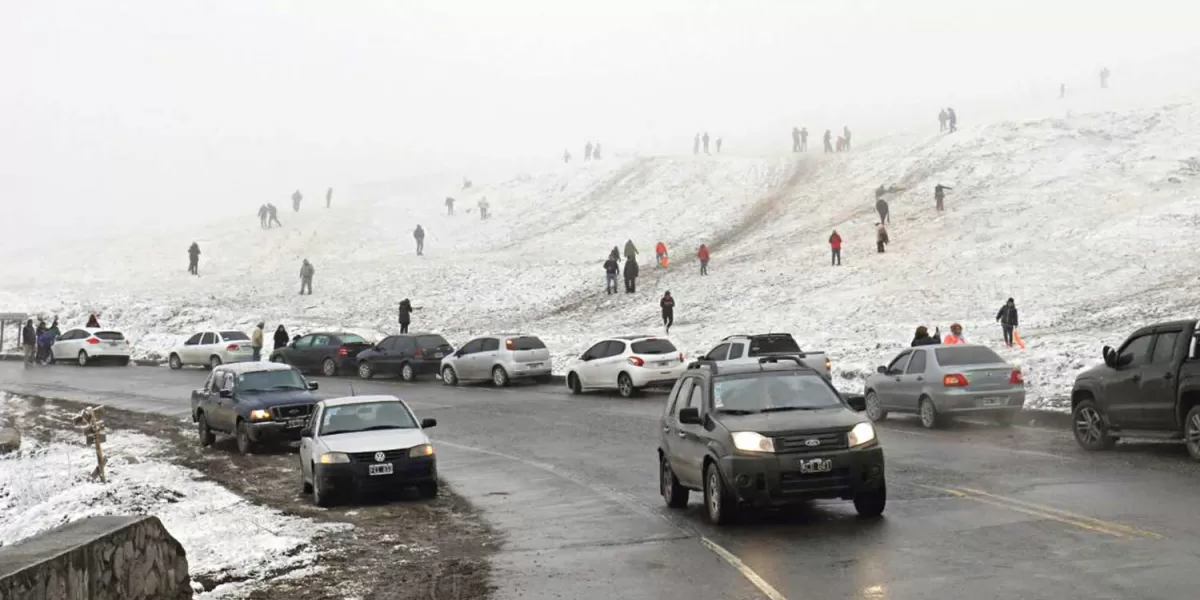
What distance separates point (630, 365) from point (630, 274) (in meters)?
18.8

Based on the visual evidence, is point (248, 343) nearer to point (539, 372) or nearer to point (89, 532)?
point (539, 372)

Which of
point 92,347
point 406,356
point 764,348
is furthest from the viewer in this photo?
point 92,347

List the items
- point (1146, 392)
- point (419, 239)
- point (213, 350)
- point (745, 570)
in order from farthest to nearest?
1. point (419, 239)
2. point (213, 350)
3. point (1146, 392)
4. point (745, 570)

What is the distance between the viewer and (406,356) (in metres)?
34.2

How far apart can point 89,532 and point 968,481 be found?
9.62 metres

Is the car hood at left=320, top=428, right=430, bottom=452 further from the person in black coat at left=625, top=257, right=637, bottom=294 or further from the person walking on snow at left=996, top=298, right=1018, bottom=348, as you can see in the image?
the person in black coat at left=625, top=257, right=637, bottom=294

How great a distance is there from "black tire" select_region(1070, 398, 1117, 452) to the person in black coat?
30.4 m

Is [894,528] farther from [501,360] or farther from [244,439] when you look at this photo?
[501,360]

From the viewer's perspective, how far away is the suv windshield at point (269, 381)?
2092 centimetres

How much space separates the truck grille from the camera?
10.4 meters

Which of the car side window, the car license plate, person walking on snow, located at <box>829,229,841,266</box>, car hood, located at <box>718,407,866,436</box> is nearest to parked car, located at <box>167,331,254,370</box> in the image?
person walking on snow, located at <box>829,229,841,266</box>

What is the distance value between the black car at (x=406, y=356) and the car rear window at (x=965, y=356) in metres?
17.6

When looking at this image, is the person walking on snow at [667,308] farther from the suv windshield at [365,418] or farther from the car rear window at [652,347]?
the suv windshield at [365,418]

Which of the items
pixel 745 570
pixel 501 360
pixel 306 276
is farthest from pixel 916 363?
pixel 306 276
